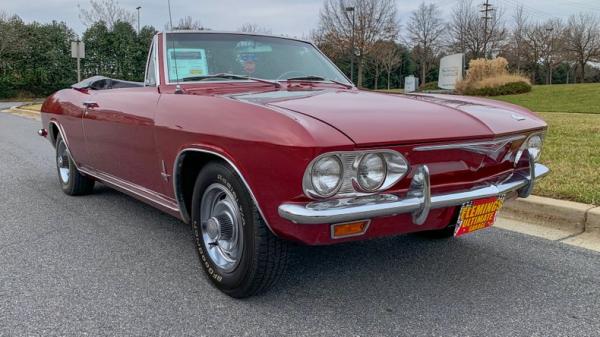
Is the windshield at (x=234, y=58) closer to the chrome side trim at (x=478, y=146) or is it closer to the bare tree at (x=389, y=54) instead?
the chrome side trim at (x=478, y=146)

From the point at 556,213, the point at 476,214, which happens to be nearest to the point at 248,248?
the point at 476,214

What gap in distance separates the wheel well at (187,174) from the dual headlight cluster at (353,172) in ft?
2.85

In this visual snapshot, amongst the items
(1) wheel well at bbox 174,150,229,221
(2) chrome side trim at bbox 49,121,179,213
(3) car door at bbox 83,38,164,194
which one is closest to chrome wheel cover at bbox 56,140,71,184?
(2) chrome side trim at bbox 49,121,179,213

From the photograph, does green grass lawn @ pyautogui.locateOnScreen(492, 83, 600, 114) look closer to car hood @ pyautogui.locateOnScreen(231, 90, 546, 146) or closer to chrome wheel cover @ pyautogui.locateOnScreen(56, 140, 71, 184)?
car hood @ pyautogui.locateOnScreen(231, 90, 546, 146)

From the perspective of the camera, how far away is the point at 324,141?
2.26 metres

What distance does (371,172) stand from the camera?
240 cm

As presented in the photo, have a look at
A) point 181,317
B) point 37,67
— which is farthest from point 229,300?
point 37,67

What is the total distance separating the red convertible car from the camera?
7.70 ft

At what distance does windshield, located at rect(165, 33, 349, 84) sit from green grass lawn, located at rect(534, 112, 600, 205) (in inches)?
82.8

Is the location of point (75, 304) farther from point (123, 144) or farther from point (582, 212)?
point (582, 212)

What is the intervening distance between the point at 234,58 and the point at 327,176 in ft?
5.80

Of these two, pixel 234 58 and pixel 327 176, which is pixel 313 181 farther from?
pixel 234 58

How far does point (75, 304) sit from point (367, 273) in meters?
1.67

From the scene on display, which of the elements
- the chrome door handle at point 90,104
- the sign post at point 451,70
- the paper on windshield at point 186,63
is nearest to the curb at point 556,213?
the paper on windshield at point 186,63
